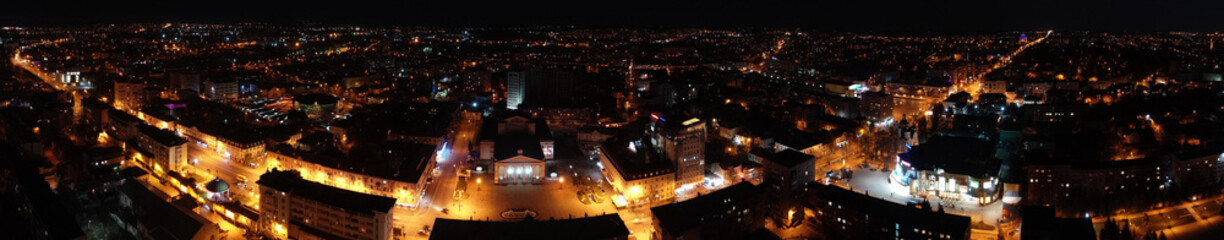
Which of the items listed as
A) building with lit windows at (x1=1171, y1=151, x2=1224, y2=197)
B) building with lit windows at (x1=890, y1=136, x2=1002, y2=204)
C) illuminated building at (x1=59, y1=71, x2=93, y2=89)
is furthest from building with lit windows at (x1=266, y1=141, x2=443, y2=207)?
building with lit windows at (x1=1171, y1=151, x2=1224, y2=197)

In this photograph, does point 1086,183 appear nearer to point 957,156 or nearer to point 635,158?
point 957,156

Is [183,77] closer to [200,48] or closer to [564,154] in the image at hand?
[564,154]

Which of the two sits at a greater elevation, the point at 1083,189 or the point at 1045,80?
the point at 1045,80

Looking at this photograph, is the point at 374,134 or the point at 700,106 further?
the point at 700,106

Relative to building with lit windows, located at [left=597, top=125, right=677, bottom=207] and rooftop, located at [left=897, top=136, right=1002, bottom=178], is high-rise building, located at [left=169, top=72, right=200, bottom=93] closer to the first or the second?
building with lit windows, located at [left=597, top=125, right=677, bottom=207]

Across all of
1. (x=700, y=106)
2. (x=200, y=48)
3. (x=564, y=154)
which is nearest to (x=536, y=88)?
(x=700, y=106)

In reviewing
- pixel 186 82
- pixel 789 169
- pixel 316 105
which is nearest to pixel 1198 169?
pixel 789 169

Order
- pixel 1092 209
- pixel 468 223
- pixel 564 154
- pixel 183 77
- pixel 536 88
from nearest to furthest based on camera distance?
pixel 468 223 < pixel 1092 209 < pixel 564 154 < pixel 536 88 < pixel 183 77

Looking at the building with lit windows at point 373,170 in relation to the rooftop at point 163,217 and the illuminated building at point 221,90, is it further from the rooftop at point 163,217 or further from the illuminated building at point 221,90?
the illuminated building at point 221,90
